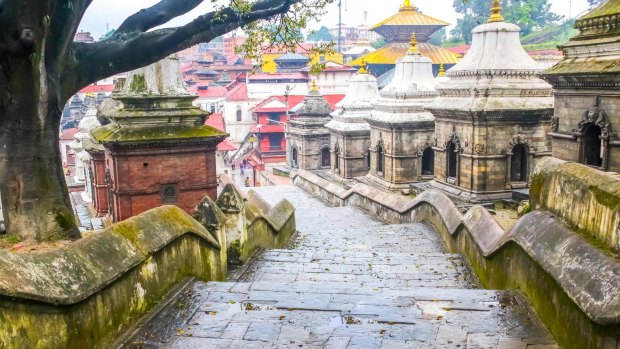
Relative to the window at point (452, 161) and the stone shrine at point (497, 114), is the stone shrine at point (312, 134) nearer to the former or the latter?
the window at point (452, 161)

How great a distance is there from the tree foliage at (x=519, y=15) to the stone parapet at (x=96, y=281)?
7526 cm

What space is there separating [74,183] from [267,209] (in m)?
17.2

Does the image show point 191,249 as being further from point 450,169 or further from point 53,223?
point 450,169

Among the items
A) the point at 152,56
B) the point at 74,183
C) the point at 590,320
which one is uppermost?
the point at 152,56

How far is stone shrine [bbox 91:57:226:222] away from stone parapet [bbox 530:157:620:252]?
7.20m

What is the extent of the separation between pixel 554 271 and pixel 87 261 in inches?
155

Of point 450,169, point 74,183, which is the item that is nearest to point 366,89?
point 450,169

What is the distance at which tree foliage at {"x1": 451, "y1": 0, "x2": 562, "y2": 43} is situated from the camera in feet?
267

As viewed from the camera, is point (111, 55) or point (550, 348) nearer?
point (550, 348)

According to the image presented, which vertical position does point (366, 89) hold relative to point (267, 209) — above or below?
above

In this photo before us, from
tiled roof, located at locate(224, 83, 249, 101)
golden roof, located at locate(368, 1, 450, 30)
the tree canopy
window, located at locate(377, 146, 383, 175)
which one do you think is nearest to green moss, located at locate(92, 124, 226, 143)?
the tree canopy

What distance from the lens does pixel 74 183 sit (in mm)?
27891

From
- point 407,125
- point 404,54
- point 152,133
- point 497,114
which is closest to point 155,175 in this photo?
point 152,133

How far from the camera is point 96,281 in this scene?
5.02 meters
